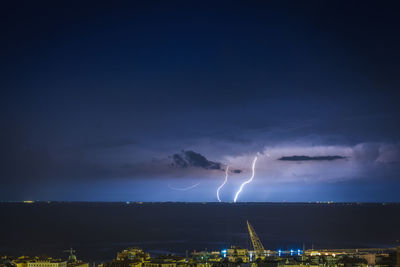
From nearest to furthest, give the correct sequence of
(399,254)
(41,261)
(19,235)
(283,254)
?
1. (399,254)
2. (41,261)
3. (283,254)
4. (19,235)

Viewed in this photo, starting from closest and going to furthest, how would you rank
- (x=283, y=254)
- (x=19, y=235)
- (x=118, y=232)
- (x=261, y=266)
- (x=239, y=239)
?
(x=261, y=266) → (x=283, y=254) → (x=239, y=239) → (x=19, y=235) → (x=118, y=232)

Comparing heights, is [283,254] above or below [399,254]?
below

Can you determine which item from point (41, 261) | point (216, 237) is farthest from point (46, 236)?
point (41, 261)

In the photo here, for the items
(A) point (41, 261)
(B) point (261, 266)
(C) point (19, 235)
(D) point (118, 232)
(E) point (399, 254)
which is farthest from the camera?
(D) point (118, 232)

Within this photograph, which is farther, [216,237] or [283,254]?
[216,237]

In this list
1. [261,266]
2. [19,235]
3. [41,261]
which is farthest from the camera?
[19,235]

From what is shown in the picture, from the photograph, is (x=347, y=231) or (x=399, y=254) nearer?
(x=399, y=254)

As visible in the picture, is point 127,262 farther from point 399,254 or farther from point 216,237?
point 216,237

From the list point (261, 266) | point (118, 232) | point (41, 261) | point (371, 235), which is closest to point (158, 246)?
point (118, 232)

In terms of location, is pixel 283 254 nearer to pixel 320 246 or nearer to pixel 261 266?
pixel 320 246
